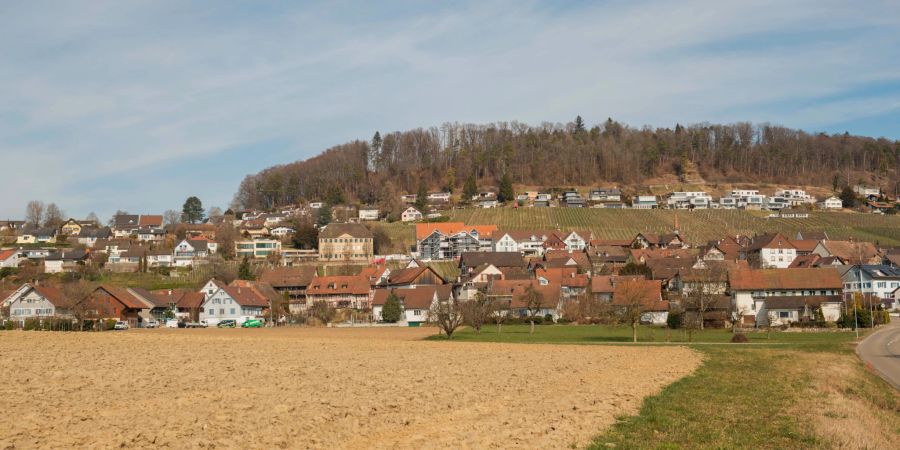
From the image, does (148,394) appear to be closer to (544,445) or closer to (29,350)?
(544,445)

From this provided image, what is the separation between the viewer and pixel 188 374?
2562 centimetres

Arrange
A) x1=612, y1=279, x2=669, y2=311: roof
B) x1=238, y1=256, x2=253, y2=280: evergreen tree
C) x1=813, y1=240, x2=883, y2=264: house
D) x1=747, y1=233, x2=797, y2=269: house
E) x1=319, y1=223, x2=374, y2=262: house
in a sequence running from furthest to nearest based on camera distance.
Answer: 1. x1=319, y1=223, x2=374, y2=262: house
2. x1=747, y1=233, x2=797, y2=269: house
3. x1=238, y1=256, x2=253, y2=280: evergreen tree
4. x1=813, y1=240, x2=883, y2=264: house
5. x1=612, y1=279, x2=669, y2=311: roof

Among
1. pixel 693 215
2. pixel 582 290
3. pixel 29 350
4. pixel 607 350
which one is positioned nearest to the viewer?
pixel 29 350

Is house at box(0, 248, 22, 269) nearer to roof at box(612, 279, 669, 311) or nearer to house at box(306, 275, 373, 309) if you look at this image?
house at box(306, 275, 373, 309)

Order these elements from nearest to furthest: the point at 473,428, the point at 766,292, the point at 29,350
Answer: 1. the point at 473,428
2. the point at 29,350
3. the point at 766,292

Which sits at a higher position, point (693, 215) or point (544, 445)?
point (693, 215)

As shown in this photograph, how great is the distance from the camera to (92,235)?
154250 millimetres

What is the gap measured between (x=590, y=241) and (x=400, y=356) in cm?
9378

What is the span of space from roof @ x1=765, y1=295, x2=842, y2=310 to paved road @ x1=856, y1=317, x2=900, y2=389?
11267 millimetres

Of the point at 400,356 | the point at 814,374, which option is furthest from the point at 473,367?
the point at 814,374

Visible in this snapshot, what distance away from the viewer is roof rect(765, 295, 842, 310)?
73688 millimetres

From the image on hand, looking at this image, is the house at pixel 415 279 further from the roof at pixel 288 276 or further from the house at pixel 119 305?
the house at pixel 119 305

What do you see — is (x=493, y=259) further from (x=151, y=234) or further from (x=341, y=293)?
(x=151, y=234)

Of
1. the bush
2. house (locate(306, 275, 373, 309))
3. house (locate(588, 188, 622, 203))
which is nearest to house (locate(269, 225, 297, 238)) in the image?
house (locate(306, 275, 373, 309))
